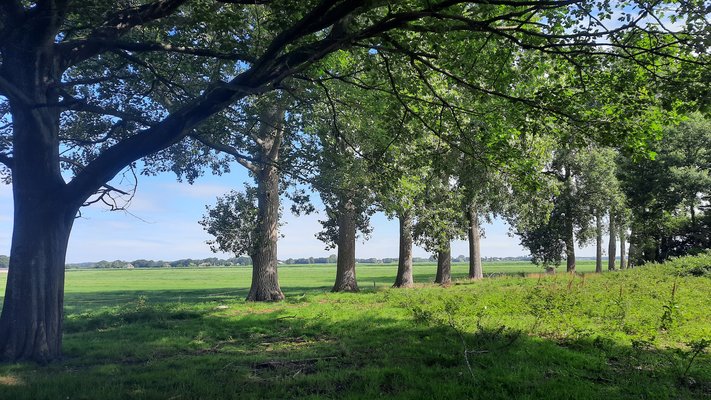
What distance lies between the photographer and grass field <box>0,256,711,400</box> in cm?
666

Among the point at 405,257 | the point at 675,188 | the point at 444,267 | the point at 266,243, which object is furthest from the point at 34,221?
the point at 675,188

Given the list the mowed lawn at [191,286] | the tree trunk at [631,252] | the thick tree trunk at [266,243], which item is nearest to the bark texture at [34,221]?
the thick tree trunk at [266,243]

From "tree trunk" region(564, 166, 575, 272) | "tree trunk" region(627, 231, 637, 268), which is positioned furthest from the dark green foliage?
"tree trunk" region(627, 231, 637, 268)

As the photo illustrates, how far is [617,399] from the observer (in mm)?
6051

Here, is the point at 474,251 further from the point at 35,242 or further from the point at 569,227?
the point at 35,242

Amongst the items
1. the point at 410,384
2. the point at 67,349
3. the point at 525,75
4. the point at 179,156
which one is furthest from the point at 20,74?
the point at 525,75

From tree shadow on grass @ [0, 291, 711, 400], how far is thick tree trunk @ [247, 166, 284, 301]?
8561 millimetres

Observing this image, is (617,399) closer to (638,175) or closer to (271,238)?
(271,238)

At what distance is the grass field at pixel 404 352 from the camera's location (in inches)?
262

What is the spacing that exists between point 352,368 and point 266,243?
13.7 m

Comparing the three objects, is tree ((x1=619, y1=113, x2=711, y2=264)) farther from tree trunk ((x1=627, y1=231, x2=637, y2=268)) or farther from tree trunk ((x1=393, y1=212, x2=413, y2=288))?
tree trunk ((x1=393, y1=212, x2=413, y2=288))

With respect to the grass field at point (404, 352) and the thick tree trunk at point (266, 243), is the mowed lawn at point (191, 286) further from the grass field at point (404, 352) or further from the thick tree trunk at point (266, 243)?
the grass field at point (404, 352)

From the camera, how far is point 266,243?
68.6 ft

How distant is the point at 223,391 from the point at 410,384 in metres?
2.79
